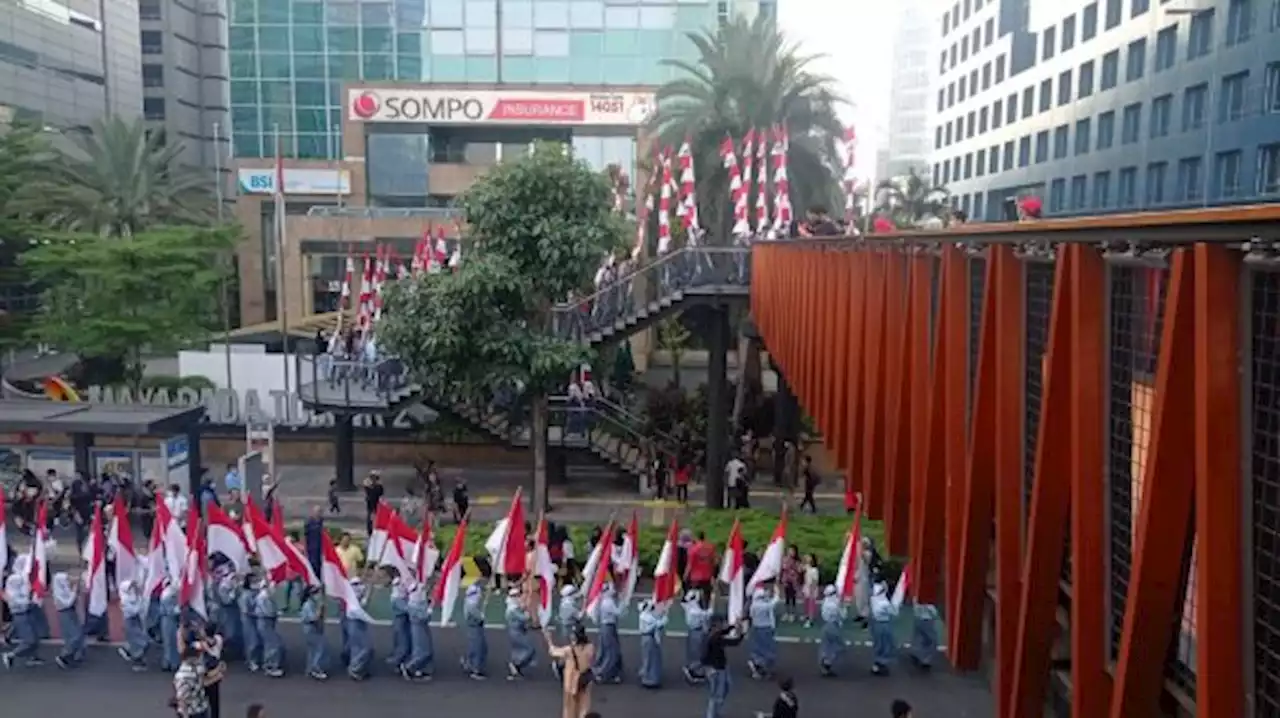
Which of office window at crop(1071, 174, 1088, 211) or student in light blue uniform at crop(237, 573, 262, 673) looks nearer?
office window at crop(1071, 174, 1088, 211)

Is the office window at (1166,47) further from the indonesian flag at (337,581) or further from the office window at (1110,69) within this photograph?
the indonesian flag at (337,581)

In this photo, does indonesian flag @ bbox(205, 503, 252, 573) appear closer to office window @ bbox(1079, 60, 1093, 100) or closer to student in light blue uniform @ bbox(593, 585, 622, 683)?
student in light blue uniform @ bbox(593, 585, 622, 683)

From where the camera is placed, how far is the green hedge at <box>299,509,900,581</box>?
17.3 meters

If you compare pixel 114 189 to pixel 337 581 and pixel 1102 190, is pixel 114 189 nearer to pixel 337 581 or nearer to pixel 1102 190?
pixel 337 581

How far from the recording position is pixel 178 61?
68.4 meters

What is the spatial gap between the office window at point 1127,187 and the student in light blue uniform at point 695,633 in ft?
24.1

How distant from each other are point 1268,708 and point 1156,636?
1.59 feet

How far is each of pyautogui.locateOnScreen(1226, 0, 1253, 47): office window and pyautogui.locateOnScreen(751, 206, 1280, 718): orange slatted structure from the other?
2.11 m

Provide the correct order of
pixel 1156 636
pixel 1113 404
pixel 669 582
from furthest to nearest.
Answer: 1. pixel 669 582
2. pixel 1113 404
3. pixel 1156 636

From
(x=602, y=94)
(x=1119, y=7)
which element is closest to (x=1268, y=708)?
(x=1119, y=7)

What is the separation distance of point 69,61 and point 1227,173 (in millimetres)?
57701

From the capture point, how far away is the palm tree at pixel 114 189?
33156 millimetres

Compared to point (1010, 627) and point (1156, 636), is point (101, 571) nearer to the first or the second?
point (1010, 627)

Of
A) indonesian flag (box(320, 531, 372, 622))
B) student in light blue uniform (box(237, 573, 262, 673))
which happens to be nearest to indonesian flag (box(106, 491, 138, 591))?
student in light blue uniform (box(237, 573, 262, 673))
